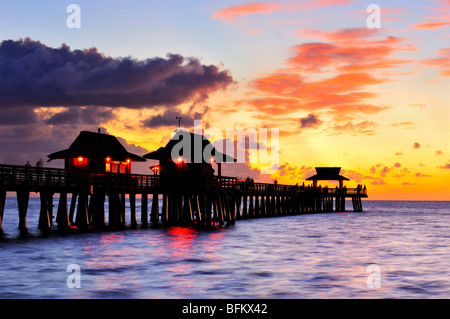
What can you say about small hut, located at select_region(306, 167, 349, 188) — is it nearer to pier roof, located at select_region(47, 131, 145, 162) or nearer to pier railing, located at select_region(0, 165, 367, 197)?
pier railing, located at select_region(0, 165, 367, 197)

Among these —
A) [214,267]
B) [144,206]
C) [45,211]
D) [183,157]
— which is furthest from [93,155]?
[214,267]

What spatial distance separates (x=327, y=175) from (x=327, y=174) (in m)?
0.30

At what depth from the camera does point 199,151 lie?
141 ft

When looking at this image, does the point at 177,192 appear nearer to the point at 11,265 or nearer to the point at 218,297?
the point at 11,265

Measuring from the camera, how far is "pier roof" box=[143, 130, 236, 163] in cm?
4197

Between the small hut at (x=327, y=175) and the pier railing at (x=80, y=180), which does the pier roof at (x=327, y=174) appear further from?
the pier railing at (x=80, y=180)

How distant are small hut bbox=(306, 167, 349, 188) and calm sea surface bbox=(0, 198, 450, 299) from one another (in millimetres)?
49425

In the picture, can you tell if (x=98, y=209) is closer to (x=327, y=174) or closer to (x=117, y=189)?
(x=117, y=189)

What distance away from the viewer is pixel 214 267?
23.6 metres

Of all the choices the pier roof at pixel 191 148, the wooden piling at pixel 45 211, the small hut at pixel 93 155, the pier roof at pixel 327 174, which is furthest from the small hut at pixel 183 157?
the pier roof at pixel 327 174

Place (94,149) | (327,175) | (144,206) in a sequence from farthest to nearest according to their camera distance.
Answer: (327,175) → (144,206) → (94,149)

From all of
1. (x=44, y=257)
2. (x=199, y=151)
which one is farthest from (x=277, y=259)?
(x=199, y=151)

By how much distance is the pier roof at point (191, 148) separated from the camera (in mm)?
41969

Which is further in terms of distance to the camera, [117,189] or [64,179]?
[117,189]
